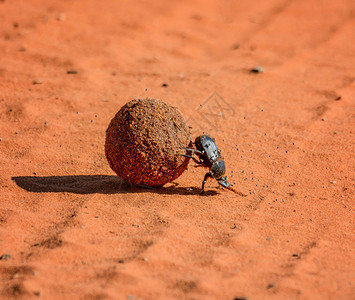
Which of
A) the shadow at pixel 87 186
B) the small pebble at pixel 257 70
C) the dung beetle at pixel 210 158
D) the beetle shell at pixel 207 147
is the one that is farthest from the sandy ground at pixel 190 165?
the beetle shell at pixel 207 147

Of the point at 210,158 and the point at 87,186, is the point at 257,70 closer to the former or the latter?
the point at 210,158

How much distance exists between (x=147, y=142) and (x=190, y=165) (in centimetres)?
147

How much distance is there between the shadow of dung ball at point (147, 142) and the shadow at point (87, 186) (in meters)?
0.35

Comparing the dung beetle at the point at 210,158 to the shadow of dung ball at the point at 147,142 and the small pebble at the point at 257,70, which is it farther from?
the small pebble at the point at 257,70

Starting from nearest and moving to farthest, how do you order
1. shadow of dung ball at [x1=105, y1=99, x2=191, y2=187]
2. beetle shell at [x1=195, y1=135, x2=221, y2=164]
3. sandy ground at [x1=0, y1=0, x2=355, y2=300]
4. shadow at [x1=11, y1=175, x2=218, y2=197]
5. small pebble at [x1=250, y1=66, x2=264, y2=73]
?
sandy ground at [x1=0, y1=0, x2=355, y2=300], shadow of dung ball at [x1=105, y1=99, x2=191, y2=187], beetle shell at [x1=195, y1=135, x2=221, y2=164], shadow at [x1=11, y1=175, x2=218, y2=197], small pebble at [x1=250, y1=66, x2=264, y2=73]

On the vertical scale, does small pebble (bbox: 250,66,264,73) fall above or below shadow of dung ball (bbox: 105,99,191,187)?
above

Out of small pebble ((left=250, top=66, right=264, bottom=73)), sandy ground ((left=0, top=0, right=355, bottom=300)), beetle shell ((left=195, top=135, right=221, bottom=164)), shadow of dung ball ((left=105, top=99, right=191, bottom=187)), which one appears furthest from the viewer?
small pebble ((left=250, top=66, right=264, bottom=73))

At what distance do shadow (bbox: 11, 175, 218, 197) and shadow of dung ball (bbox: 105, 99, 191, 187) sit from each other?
13.8 inches

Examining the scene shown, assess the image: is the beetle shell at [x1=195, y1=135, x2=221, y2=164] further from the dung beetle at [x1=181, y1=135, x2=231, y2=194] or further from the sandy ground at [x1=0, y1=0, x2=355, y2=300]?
the sandy ground at [x1=0, y1=0, x2=355, y2=300]

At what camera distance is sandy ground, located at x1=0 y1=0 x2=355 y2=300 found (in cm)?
388

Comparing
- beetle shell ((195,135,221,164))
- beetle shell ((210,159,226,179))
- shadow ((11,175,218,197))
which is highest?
beetle shell ((195,135,221,164))

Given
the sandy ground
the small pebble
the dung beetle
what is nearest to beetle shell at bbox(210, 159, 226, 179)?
the dung beetle

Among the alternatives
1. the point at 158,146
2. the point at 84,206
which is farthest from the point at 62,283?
the point at 158,146

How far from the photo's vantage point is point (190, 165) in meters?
6.11
